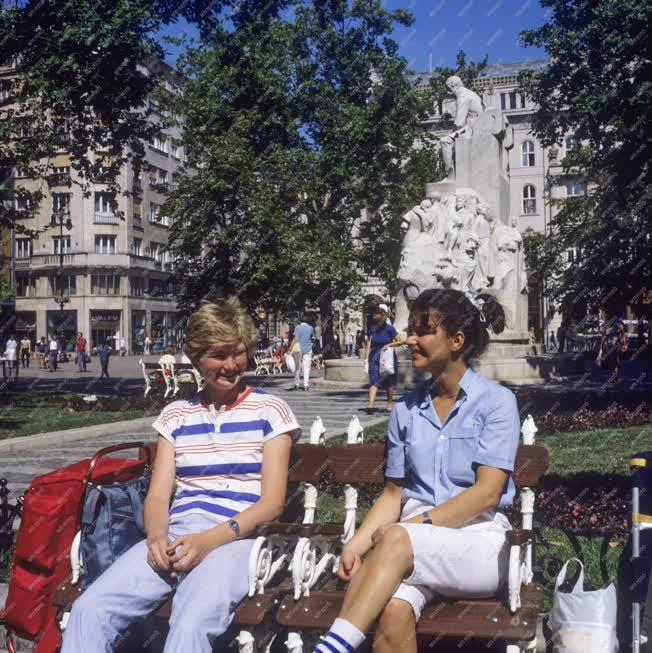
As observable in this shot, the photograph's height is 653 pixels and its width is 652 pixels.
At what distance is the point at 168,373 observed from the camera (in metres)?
21.3

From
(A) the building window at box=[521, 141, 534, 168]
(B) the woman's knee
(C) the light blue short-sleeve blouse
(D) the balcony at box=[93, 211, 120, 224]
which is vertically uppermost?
(A) the building window at box=[521, 141, 534, 168]

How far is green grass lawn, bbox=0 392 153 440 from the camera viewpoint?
13.6m

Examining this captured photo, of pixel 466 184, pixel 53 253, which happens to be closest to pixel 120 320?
pixel 53 253

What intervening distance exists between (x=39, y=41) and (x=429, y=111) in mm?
25725

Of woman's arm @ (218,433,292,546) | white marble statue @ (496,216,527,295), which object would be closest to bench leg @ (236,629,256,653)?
woman's arm @ (218,433,292,546)

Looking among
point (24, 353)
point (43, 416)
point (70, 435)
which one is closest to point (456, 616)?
point (70, 435)

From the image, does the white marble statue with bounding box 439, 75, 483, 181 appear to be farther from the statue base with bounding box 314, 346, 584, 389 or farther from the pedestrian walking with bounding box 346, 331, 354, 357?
the pedestrian walking with bounding box 346, 331, 354, 357

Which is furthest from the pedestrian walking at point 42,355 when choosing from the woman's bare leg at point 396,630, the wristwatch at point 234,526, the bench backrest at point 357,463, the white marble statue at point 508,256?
the woman's bare leg at point 396,630

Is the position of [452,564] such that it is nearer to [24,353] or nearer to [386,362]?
[386,362]

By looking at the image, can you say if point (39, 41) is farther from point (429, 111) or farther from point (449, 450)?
point (429, 111)

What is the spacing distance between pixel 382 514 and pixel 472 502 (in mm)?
411

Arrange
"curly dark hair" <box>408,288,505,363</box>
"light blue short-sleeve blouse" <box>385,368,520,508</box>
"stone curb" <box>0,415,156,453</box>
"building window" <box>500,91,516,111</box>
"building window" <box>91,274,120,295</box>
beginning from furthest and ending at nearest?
"building window" <box>500,91,516,111</box> → "building window" <box>91,274,120,295</box> → "stone curb" <box>0,415,156,453</box> → "curly dark hair" <box>408,288,505,363</box> → "light blue short-sleeve blouse" <box>385,368,520,508</box>

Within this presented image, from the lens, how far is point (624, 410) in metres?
13.2

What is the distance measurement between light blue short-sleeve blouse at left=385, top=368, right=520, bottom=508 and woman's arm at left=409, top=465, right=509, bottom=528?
0.15 feet
